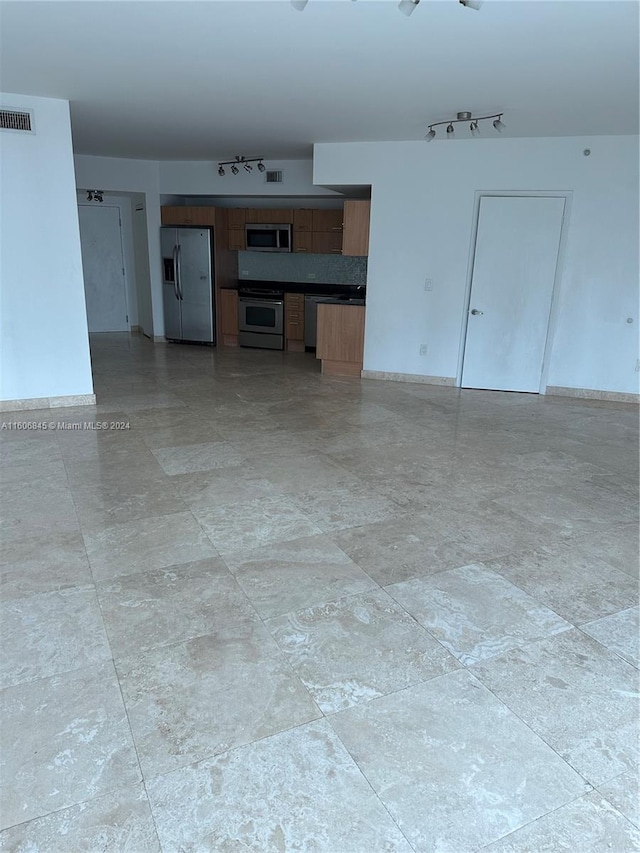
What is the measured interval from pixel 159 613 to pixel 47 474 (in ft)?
6.02

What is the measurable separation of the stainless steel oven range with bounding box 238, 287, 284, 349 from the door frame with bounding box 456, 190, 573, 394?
10.4 feet

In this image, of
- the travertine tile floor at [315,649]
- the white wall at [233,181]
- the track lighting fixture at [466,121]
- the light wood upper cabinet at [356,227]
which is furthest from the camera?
the white wall at [233,181]

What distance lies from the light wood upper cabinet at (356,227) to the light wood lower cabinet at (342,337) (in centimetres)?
66

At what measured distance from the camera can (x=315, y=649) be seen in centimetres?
210

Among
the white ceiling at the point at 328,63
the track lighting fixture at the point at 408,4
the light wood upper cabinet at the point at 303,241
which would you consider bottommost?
the light wood upper cabinet at the point at 303,241

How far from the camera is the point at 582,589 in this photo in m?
2.53

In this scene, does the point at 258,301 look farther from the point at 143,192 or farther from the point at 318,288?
the point at 143,192

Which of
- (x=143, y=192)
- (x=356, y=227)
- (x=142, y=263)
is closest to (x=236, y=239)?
(x=143, y=192)

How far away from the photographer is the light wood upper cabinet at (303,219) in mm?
8180

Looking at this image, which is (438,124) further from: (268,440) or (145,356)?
(145,356)

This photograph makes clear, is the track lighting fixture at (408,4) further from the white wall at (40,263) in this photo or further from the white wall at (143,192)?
the white wall at (143,192)

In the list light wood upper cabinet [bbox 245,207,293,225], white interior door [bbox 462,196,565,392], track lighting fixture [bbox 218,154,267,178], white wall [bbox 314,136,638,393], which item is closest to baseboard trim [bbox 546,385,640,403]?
white wall [bbox 314,136,638,393]

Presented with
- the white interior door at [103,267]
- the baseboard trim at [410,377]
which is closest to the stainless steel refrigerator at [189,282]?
the white interior door at [103,267]

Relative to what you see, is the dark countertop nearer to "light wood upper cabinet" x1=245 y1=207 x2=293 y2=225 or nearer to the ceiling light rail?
"light wood upper cabinet" x1=245 y1=207 x2=293 y2=225
